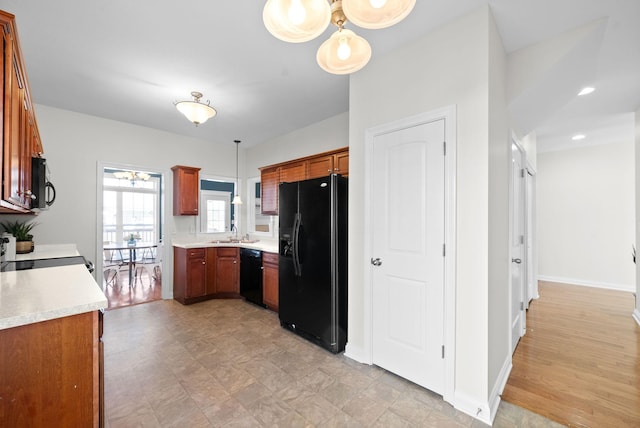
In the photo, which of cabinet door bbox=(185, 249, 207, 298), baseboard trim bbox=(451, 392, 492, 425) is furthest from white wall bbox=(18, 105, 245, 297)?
baseboard trim bbox=(451, 392, 492, 425)

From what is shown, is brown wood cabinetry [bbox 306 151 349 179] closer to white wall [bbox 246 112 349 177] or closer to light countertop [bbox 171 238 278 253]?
white wall [bbox 246 112 349 177]

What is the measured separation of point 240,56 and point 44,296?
2262 millimetres

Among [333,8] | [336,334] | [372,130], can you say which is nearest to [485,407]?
[336,334]

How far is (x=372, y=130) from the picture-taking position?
96.6 inches

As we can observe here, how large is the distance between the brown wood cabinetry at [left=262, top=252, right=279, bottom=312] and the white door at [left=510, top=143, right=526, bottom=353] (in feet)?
8.84

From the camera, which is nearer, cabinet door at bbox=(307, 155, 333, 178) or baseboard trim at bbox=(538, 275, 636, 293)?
cabinet door at bbox=(307, 155, 333, 178)

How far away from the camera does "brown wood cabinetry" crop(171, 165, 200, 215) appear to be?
14.7 ft

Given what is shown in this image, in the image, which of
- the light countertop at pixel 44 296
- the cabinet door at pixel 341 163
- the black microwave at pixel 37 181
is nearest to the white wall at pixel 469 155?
the cabinet door at pixel 341 163

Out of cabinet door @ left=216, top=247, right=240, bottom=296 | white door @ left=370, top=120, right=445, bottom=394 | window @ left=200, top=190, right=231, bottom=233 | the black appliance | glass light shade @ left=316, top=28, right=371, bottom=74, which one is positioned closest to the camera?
glass light shade @ left=316, top=28, right=371, bottom=74

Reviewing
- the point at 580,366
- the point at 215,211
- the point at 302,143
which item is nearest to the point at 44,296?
the point at 302,143

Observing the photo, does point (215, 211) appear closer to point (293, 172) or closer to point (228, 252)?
point (228, 252)

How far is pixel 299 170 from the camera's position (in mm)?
4066

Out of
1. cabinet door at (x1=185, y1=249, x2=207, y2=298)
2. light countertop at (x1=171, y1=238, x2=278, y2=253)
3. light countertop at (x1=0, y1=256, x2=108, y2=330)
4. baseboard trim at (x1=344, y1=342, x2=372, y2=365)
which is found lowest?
baseboard trim at (x1=344, y1=342, x2=372, y2=365)

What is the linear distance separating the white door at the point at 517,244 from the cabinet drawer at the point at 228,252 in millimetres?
3745
